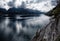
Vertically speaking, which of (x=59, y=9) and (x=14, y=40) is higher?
(x=59, y=9)

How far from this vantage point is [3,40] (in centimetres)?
5172

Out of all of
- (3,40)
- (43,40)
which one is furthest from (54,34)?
(3,40)

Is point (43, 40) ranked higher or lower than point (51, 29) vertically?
lower

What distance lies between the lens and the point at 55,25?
765 inches

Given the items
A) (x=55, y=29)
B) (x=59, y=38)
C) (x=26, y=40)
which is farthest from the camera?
(x=26, y=40)

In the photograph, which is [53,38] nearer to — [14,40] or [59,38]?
[59,38]

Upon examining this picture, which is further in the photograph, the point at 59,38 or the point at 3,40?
the point at 3,40

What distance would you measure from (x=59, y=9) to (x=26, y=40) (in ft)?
106

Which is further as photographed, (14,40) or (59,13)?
(14,40)

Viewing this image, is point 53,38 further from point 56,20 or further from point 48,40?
point 56,20

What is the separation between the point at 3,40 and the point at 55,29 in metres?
36.2

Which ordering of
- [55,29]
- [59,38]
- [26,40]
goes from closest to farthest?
[59,38] < [55,29] < [26,40]

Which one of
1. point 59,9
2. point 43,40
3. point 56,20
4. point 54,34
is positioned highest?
point 59,9

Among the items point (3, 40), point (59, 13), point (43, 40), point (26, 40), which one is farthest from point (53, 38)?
point (3, 40)
